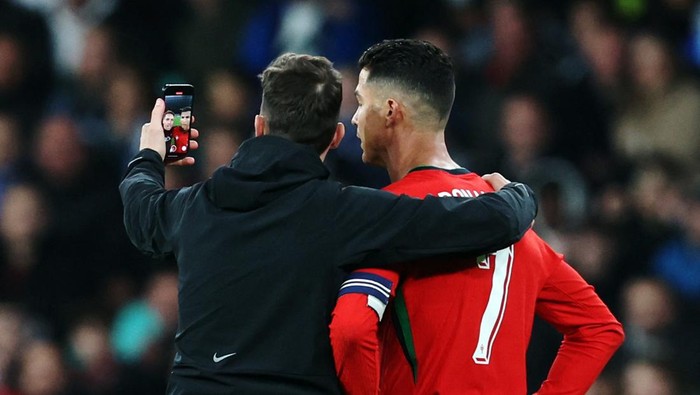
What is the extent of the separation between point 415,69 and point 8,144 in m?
4.42

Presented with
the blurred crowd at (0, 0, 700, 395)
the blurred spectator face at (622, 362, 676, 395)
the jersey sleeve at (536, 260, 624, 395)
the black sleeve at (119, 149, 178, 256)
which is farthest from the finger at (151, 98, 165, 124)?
the blurred spectator face at (622, 362, 676, 395)

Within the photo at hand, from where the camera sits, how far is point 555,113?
604cm

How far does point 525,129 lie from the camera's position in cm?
603

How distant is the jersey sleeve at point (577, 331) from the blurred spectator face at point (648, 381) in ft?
8.34

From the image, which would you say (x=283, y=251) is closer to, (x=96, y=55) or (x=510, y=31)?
(x=510, y=31)

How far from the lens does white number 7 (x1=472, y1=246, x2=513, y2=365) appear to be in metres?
2.79

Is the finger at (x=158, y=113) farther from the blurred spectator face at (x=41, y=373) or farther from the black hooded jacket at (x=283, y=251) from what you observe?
the blurred spectator face at (x=41, y=373)

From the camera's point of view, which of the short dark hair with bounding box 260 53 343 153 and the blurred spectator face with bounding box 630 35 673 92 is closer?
the short dark hair with bounding box 260 53 343 153

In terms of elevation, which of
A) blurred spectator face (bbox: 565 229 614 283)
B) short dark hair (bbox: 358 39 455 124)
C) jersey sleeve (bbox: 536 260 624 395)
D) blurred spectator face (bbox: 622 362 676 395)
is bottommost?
blurred spectator face (bbox: 622 362 676 395)

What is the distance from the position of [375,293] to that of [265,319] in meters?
0.25

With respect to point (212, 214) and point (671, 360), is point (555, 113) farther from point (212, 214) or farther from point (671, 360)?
point (212, 214)

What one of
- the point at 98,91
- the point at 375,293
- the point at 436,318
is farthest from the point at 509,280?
the point at 98,91

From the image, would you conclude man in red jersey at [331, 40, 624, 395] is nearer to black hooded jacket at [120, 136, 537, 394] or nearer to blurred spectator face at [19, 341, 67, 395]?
black hooded jacket at [120, 136, 537, 394]

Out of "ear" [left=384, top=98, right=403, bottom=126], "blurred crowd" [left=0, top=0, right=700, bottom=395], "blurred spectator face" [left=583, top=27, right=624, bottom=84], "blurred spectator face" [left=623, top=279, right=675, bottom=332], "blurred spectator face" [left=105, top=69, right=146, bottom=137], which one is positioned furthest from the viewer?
"blurred spectator face" [left=105, top=69, right=146, bottom=137]
